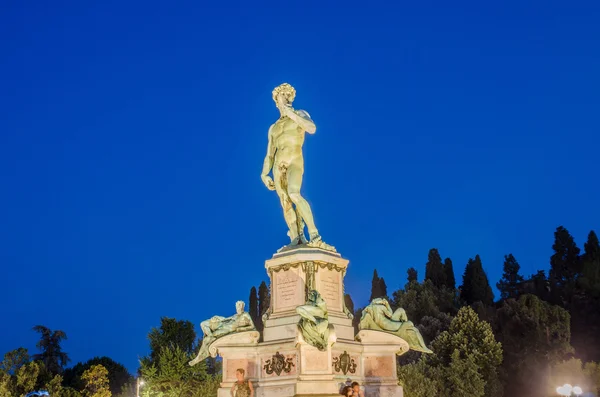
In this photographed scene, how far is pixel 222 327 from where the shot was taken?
14.0 meters

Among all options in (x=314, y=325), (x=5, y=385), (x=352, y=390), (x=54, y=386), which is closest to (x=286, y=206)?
(x=314, y=325)

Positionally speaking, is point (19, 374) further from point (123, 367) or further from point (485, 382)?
point (485, 382)

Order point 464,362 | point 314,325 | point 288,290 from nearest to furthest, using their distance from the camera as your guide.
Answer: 1. point 314,325
2. point 288,290
3. point 464,362

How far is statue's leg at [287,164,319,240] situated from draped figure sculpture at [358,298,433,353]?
2037mm

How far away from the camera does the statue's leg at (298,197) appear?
1462cm

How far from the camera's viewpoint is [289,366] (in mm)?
12852

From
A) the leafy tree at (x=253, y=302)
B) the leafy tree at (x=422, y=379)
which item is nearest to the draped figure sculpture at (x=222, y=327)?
the leafy tree at (x=422, y=379)

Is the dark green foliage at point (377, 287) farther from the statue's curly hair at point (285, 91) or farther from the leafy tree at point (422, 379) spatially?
the statue's curly hair at point (285, 91)

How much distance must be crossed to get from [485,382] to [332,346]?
23.3 metres

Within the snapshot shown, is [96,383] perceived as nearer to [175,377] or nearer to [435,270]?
[175,377]

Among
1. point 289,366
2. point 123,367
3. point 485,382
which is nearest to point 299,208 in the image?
point 289,366

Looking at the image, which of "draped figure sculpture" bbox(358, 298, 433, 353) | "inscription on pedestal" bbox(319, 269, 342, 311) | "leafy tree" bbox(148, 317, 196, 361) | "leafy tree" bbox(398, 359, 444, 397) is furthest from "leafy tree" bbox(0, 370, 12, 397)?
"draped figure sculpture" bbox(358, 298, 433, 353)

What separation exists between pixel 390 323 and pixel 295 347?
2432 mm

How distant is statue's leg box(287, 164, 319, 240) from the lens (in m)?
14.6
